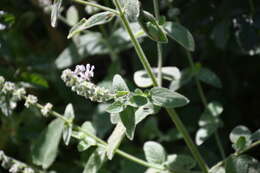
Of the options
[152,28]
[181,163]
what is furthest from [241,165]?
[152,28]

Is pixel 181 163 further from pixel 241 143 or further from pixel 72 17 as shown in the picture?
pixel 72 17

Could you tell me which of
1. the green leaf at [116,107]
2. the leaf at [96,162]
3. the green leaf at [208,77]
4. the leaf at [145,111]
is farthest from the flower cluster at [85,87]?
the green leaf at [208,77]

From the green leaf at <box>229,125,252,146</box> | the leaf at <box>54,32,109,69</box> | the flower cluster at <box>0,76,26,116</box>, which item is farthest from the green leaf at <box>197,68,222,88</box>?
the flower cluster at <box>0,76,26,116</box>

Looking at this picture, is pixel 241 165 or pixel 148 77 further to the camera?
pixel 148 77

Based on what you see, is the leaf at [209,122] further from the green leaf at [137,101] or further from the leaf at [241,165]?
the green leaf at [137,101]

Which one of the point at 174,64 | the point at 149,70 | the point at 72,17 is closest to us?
the point at 149,70

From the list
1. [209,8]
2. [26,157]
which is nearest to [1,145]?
[26,157]
